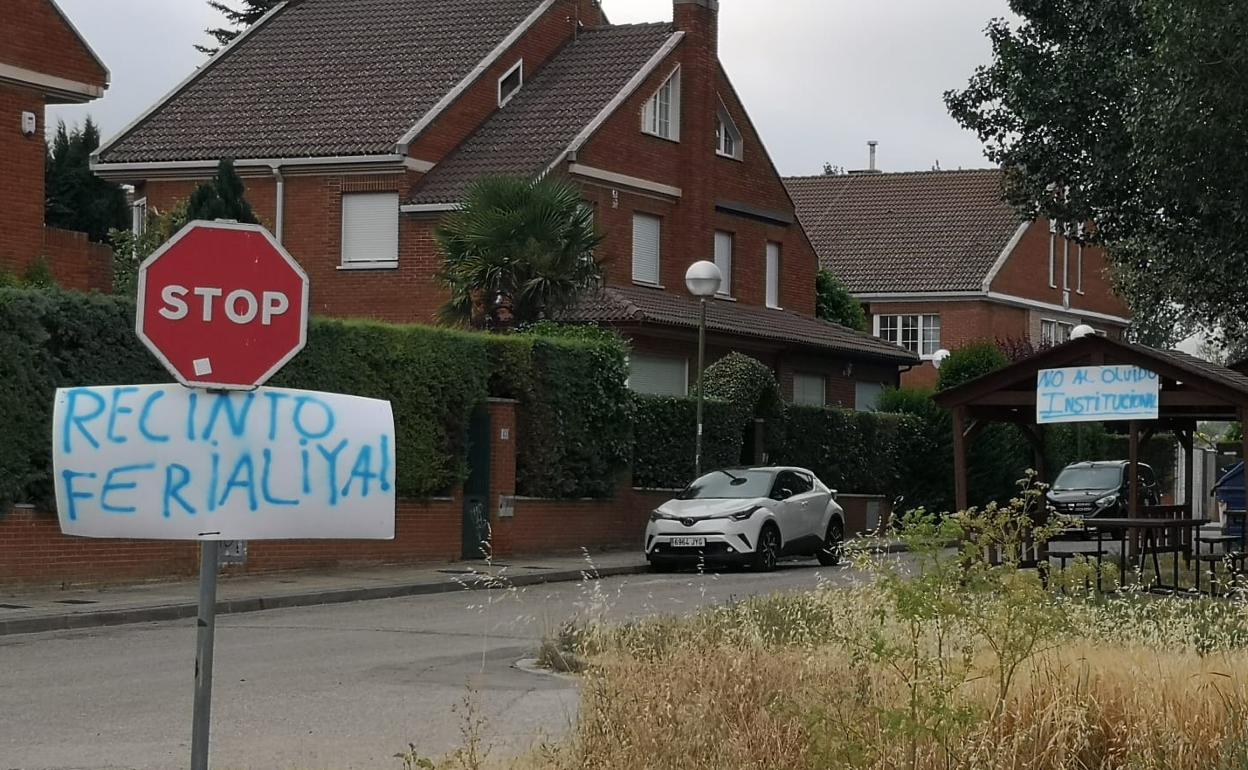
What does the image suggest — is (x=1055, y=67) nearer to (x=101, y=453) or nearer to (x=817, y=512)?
(x=817, y=512)

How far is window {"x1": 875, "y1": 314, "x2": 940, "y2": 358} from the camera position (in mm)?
62031

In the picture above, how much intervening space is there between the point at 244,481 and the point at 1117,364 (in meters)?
18.1

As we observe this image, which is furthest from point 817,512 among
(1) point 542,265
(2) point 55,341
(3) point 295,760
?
(3) point 295,760

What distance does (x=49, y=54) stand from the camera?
2706 cm

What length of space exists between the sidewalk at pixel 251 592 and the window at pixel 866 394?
1885cm

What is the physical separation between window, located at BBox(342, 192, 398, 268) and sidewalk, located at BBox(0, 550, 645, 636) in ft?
39.6

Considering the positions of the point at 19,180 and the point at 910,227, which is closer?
the point at 19,180

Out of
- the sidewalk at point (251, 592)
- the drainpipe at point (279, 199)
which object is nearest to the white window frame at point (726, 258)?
the drainpipe at point (279, 199)

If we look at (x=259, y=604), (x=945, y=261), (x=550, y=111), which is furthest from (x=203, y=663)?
(x=945, y=261)

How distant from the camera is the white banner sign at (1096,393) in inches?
851

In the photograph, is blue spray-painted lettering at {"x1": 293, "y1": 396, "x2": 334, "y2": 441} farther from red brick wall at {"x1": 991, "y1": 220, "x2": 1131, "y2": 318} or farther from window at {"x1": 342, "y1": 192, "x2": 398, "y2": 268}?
red brick wall at {"x1": 991, "y1": 220, "x2": 1131, "y2": 318}

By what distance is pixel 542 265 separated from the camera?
99.3 ft

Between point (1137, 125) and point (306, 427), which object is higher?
point (1137, 125)

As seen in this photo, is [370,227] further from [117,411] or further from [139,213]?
[117,411]
